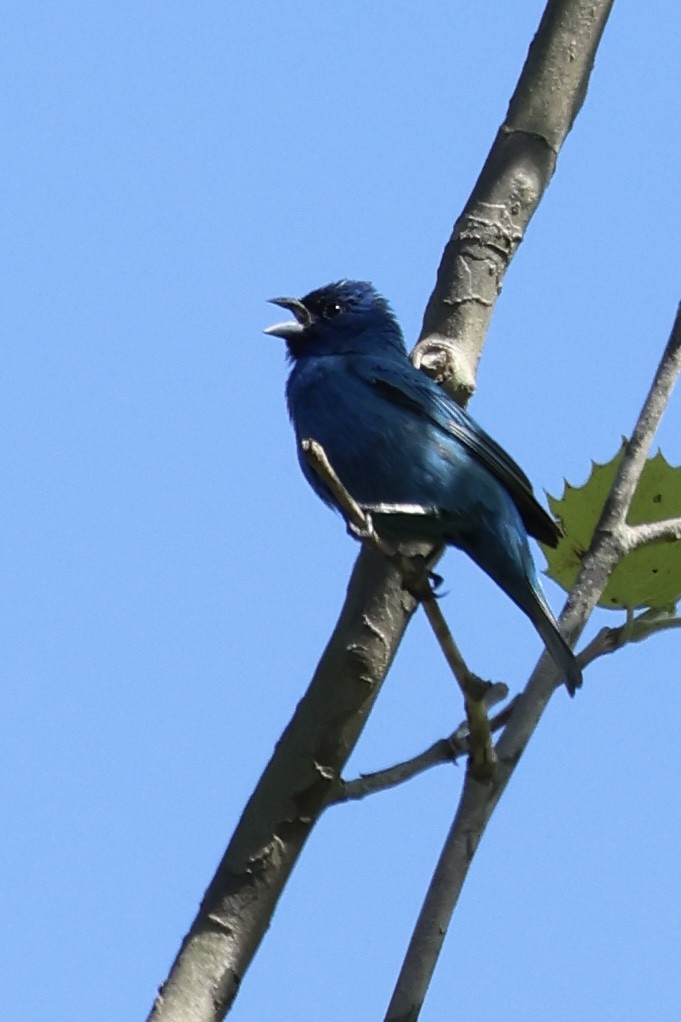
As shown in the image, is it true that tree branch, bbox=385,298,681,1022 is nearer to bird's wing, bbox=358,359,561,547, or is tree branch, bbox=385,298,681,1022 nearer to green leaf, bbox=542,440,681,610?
green leaf, bbox=542,440,681,610

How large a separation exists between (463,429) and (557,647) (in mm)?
1807

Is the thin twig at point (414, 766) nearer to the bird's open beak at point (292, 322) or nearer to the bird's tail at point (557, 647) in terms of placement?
the bird's tail at point (557, 647)

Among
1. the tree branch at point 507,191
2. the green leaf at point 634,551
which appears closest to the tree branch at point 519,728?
the green leaf at point 634,551

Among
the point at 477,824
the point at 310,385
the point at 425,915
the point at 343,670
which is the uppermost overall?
the point at 310,385

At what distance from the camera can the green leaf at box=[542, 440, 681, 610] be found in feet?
14.3

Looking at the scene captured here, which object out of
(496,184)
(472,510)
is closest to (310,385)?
(472,510)

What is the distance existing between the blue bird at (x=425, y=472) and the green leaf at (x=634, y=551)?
1.32 feet

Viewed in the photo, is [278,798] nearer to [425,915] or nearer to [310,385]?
[425,915]

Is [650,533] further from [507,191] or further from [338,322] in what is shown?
[338,322]

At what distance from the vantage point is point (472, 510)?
18.5 ft

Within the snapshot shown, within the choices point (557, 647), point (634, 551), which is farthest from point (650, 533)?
point (557, 647)

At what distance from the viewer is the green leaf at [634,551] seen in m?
4.36

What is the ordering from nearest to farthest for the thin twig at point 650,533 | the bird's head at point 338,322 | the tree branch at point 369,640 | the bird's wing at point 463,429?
the tree branch at point 369,640
the thin twig at point 650,533
the bird's wing at point 463,429
the bird's head at point 338,322

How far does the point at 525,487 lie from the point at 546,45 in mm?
1575
